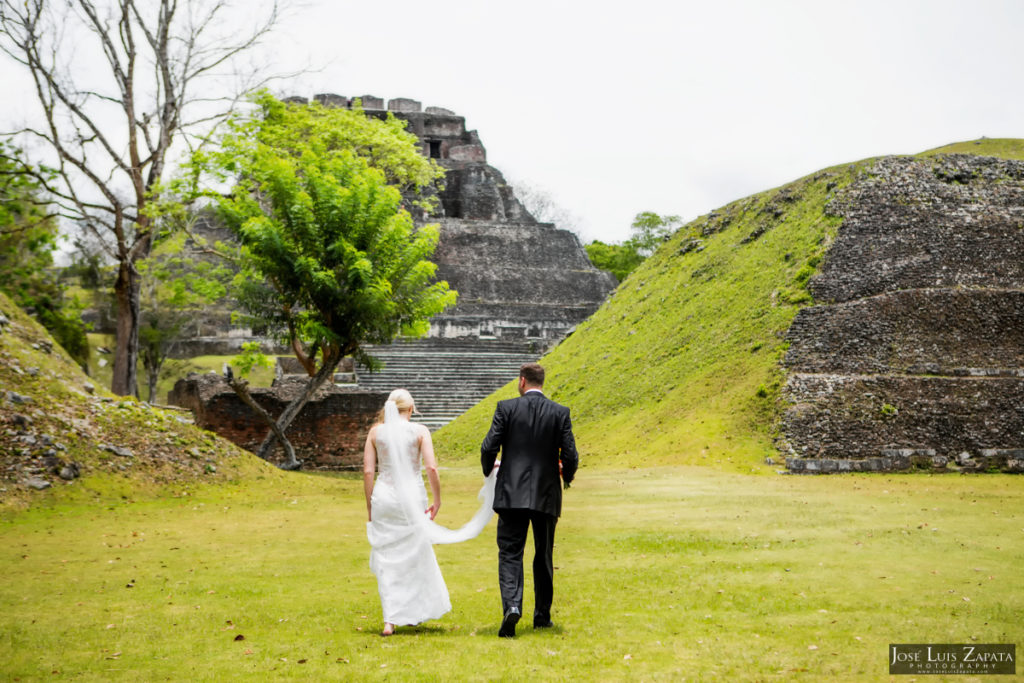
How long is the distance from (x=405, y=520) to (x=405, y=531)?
7 centimetres

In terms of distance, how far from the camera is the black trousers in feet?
17.1

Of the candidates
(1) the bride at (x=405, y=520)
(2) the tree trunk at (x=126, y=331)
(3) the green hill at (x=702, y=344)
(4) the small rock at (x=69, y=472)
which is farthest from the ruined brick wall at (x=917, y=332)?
(2) the tree trunk at (x=126, y=331)

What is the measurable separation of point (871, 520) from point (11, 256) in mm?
22040

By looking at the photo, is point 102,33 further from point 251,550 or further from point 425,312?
point 251,550

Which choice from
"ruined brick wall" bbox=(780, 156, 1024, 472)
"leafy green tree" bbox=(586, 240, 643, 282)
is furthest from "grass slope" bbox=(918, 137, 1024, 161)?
"leafy green tree" bbox=(586, 240, 643, 282)

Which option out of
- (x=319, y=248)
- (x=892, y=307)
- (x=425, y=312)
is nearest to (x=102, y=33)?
(x=319, y=248)

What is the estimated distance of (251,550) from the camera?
28.8ft

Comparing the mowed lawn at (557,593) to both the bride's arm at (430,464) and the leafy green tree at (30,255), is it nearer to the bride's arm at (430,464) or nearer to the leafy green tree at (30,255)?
the bride's arm at (430,464)

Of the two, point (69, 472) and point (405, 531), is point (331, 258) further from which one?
point (405, 531)

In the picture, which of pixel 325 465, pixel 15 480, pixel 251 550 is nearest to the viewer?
pixel 251 550

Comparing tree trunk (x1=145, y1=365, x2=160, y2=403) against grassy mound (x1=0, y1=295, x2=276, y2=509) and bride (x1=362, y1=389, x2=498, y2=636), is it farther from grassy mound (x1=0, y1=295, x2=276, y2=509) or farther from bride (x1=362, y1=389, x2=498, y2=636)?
bride (x1=362, y1=389, x2=498, y2=636)

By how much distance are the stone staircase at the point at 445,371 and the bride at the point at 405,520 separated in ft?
66.8

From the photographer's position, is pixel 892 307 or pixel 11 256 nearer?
pixel 892 307

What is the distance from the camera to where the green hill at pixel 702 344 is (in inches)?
764
